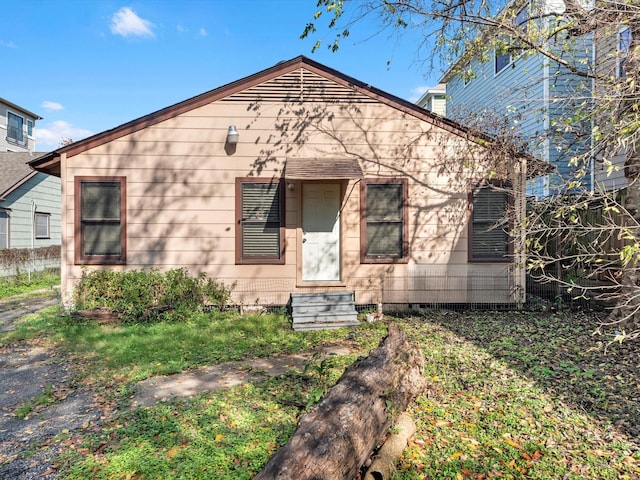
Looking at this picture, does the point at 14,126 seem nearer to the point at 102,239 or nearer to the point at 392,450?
the point at 102,239

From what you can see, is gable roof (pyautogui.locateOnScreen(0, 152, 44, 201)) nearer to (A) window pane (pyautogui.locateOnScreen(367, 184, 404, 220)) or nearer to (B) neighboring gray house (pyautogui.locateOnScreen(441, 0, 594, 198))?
(A) window pane (pyautogui.locateOnScreen(367, 184, 404, 220))

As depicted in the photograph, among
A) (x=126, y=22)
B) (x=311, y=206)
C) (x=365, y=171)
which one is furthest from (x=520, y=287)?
(x=126, y=22)

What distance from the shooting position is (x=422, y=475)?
2.65m

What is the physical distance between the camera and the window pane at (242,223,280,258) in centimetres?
754

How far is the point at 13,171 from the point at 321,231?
12.9 m

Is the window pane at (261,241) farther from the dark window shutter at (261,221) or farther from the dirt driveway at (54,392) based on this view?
the dirt driveway at (54,392)

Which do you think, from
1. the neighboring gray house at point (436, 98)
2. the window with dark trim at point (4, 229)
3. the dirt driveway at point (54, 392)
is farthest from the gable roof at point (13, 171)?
the neighboring gray house at point (436, 98)

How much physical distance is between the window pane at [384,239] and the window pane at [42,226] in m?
13.1

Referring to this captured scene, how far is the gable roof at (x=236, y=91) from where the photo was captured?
7.21 m

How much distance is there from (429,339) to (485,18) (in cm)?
537

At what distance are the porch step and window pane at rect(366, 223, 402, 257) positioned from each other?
1.06 meters

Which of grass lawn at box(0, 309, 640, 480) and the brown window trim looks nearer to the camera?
grass lawn at box(0, 309, 640, 480)

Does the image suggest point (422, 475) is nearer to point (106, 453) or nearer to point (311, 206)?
point (106, 453)

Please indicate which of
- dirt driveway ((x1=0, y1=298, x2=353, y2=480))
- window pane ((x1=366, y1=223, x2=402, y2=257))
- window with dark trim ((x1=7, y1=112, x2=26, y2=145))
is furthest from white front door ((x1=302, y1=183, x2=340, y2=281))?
window with dark trim ((x1=7, y1=112, x2=26, y2=145))
